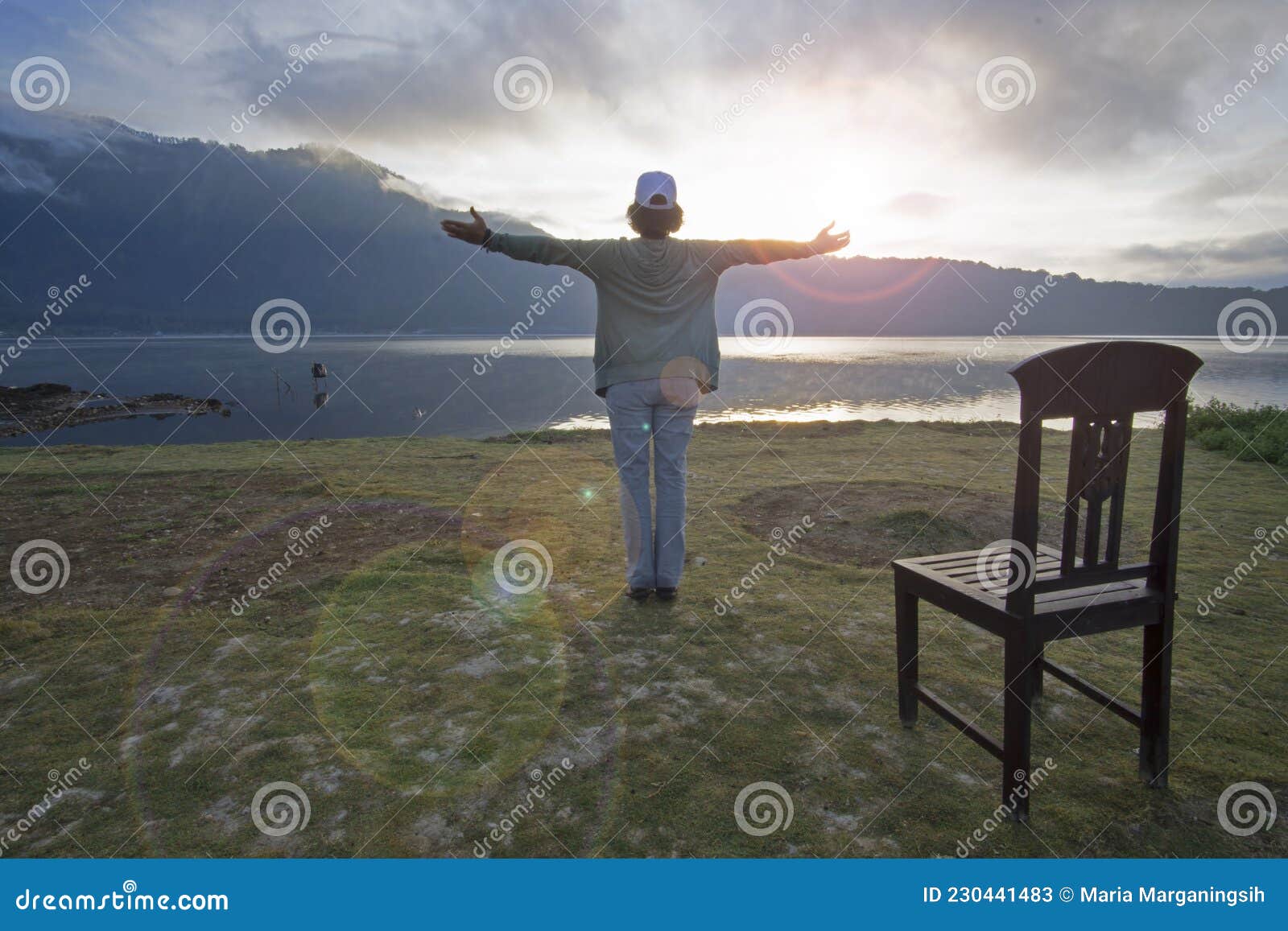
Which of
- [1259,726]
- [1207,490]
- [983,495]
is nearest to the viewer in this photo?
[1259,726]

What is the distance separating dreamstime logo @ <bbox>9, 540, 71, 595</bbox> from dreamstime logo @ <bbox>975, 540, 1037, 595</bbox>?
242 inches

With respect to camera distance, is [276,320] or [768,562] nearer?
[768,562]

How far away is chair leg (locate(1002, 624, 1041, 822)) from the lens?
227 centimetres

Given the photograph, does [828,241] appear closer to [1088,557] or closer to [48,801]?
[1088,557]

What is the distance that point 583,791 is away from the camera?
253cm

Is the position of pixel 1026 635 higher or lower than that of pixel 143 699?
higher

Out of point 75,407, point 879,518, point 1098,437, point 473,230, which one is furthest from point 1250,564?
point 75,407

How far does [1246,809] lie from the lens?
243 centimetres

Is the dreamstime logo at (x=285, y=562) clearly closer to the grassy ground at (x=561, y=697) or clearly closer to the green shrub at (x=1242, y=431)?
the grassy ground at (x=561, y=697)

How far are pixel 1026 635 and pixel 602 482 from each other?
266 inches

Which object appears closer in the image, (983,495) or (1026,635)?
(1026,635)

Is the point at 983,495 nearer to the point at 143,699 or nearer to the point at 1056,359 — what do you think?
the point at 1056,359

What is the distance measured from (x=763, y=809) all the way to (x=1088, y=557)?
1.57 meters

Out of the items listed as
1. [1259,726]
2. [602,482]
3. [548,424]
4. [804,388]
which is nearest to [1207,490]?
[1259,726]
